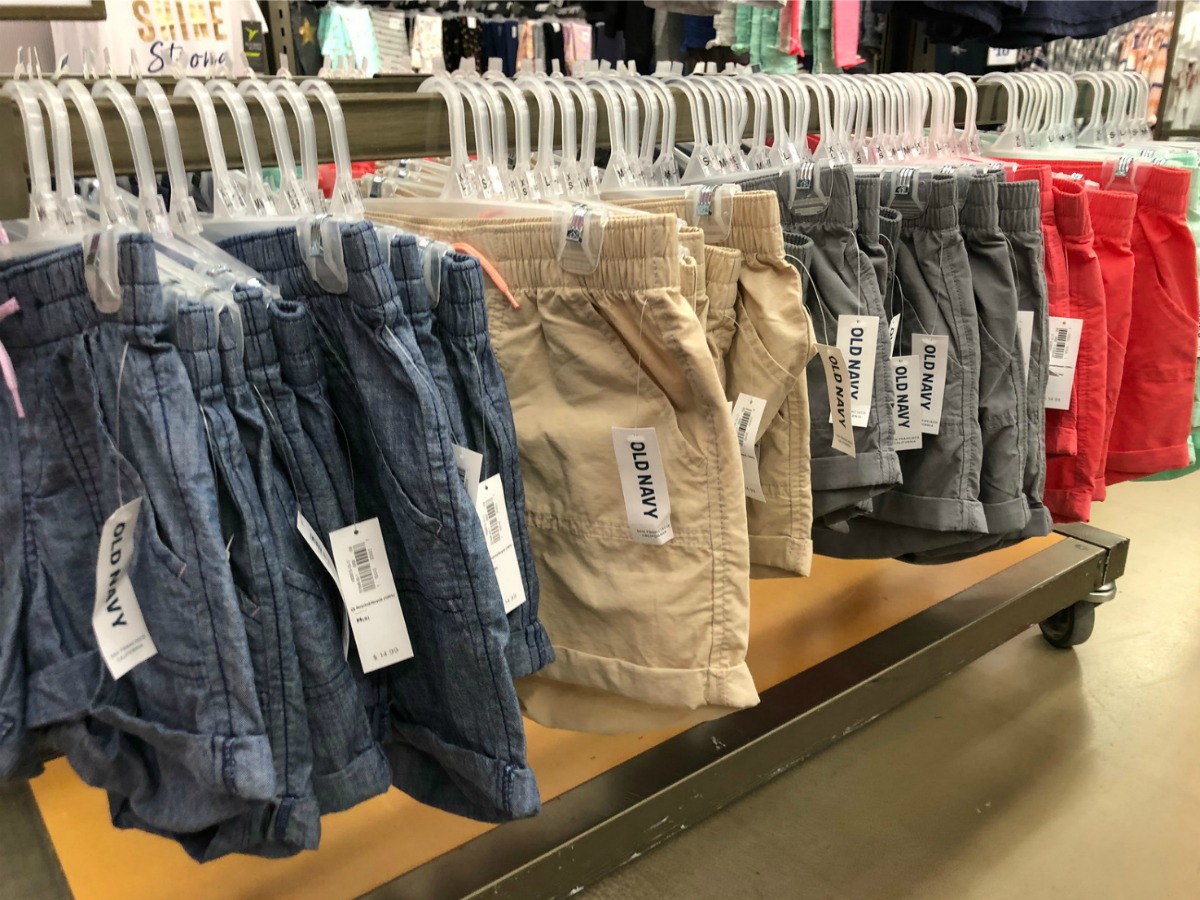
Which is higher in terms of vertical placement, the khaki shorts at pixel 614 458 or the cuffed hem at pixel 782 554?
the khaki shorts at pixel 614 458

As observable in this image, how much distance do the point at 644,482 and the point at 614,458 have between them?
4 centimetres

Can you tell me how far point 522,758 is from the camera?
84cm

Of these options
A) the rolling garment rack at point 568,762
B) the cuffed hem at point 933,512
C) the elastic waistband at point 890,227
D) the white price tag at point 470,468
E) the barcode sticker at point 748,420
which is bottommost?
the rolling garment rack at point 568,762

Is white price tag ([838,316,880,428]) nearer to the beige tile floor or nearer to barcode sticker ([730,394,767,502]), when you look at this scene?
barcode sticker ([730,394,767,502])

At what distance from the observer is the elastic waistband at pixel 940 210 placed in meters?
1.22

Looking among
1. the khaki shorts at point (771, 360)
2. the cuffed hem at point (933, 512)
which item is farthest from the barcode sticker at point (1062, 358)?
the khaki shorts at point (771, 360)

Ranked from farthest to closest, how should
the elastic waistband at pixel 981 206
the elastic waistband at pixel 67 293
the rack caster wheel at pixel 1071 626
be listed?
the rack caster wheel at pixel 1071 626
the elastic waistband at pixel 981 206
the elastic waistband at pixel 67 293

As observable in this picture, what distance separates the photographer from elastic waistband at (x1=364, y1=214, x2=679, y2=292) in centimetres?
87

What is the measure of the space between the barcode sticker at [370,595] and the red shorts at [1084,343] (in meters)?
1.06

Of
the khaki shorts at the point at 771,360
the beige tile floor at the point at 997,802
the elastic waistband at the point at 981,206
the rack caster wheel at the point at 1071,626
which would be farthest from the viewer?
the rack caster wheel at the point at 1071,626

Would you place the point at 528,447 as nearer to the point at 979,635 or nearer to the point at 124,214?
the point at 124,214

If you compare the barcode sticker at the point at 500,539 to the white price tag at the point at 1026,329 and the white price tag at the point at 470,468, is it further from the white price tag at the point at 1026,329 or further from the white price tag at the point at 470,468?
the white price tag at the point at 1026,329

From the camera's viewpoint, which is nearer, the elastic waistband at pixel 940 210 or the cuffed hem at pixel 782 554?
the cuffed hem at pixel 782 554

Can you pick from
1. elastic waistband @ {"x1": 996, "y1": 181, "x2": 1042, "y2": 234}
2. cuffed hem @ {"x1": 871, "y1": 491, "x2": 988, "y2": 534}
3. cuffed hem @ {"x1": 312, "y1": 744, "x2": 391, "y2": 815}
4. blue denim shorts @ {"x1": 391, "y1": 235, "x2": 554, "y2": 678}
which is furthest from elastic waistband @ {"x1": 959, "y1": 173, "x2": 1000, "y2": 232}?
cuffed hem @ {"x1": 312, "y1": 744, "x2": 391, "y2": 815}
